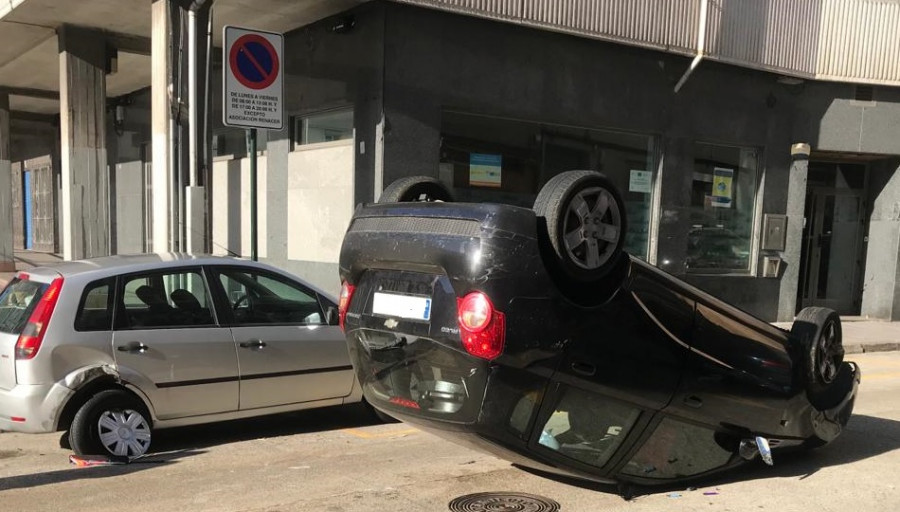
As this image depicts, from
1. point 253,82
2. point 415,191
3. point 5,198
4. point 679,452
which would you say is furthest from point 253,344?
point 5,198

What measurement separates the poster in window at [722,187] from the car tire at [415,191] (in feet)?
32.8

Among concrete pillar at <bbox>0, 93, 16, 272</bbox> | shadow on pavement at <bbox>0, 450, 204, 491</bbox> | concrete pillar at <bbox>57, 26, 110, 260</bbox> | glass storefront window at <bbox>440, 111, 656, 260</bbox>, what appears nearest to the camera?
shadow on pavement at <bbox>0, 450, 204, 491</bbox>

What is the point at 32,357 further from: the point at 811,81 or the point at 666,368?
the point at 811,81

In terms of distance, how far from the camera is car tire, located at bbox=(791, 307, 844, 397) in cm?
474

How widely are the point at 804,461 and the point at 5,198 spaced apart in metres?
18.3

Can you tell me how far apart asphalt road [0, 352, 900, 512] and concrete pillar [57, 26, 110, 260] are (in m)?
7.35

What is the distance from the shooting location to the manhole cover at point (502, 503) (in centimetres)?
412

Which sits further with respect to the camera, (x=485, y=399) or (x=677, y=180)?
(x=677, y=180)

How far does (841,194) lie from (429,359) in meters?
14.2

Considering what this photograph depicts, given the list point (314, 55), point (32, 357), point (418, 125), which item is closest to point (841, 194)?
point (418, 125)

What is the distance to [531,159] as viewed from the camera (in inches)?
452

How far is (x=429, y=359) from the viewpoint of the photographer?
146 inches

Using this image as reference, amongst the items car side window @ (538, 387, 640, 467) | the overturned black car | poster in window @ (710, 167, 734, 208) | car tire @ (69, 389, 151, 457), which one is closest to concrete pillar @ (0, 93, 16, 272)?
car tire @ (69, 389, 151, 457)

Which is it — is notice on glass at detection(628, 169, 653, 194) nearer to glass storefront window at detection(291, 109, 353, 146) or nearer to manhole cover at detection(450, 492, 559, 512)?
glass storefront window at detection(291, 109, 353, 146)
